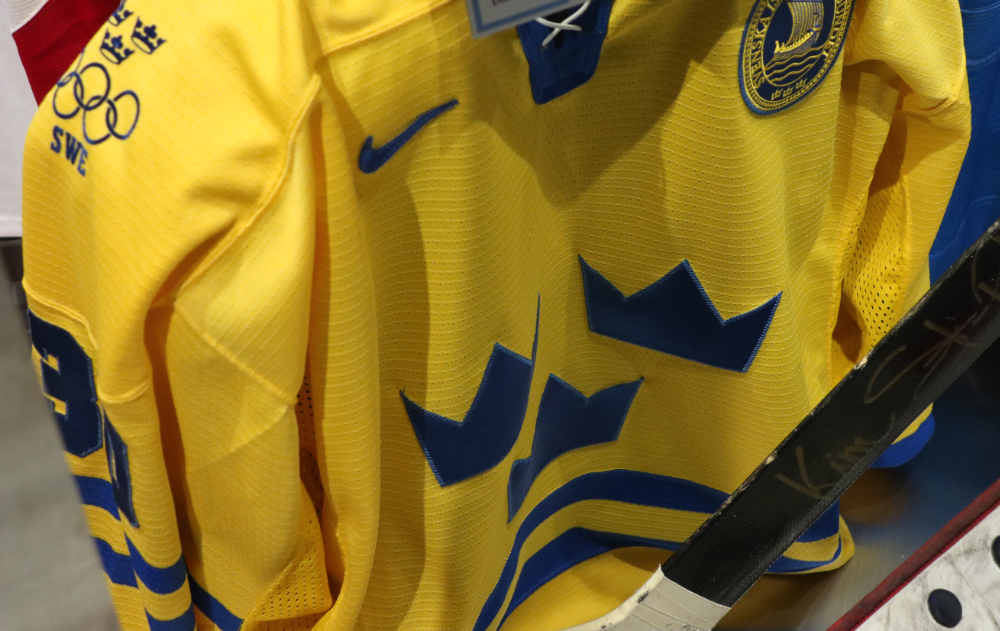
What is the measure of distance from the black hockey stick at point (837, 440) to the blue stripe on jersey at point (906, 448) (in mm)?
284

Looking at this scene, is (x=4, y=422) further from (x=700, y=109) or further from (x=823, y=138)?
(x=823, y=138)

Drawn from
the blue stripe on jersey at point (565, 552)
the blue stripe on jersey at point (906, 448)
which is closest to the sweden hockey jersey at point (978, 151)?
the blue stripe on jersey at point (906, 448)

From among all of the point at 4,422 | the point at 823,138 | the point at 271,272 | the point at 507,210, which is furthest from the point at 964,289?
the point at 4,422

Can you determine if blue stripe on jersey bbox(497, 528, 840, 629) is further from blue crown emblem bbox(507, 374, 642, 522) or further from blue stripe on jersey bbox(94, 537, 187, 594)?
blue stripe on jersey bbox(94, 537, 187, 594)

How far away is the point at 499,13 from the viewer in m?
0.36

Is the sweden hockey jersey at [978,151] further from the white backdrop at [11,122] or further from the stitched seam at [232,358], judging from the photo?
the white backdrop at [11,122]

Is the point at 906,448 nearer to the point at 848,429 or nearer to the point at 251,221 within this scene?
the point at 848,429

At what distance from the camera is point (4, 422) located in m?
0.24

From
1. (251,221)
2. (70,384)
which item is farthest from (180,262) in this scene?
(70,384)

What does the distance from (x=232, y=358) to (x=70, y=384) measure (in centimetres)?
13

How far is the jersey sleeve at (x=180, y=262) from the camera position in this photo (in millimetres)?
344

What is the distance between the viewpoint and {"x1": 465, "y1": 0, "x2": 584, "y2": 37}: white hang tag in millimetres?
356

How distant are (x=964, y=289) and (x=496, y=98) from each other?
0.38 metres
